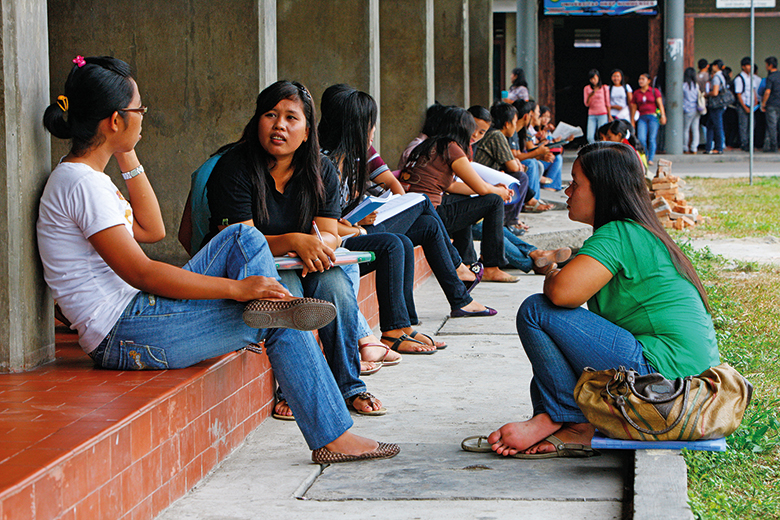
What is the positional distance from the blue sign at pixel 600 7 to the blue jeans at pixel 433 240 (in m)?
15.8

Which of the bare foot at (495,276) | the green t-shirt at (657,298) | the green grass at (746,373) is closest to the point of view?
the green grass at (746,373)

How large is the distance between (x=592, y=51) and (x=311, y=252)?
73.1ft

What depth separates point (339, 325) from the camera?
144 inches

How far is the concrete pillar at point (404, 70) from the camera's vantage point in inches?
372

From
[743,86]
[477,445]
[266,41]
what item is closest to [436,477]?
[477,445]

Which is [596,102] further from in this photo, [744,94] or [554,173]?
[554,173]

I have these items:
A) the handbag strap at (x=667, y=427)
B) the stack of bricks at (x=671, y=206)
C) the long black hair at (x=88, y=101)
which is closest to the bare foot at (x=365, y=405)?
the handbag strap at (x=667, y=427)

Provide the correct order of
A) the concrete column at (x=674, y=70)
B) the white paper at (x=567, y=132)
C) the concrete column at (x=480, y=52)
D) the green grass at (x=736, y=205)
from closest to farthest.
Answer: the green grass at (x=736, y=205) → the white paper at (x=567, y=132) → the concrete column at (x=480, y=52) → the concrete column at (x=674, y=70)

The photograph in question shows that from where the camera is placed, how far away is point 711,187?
1409 centimetres

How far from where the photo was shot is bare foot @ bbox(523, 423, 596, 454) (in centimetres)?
316

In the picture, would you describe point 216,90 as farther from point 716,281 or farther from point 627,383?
point 716,281

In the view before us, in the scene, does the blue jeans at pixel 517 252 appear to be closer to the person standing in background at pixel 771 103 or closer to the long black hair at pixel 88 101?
the long black hair at pixel 88 101

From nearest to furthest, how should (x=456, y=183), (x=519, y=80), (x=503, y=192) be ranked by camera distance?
(x=456, y=183) → (x=503, y=192) → (x=519, y=80)

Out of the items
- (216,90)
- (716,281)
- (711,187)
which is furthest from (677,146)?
(216,90)
